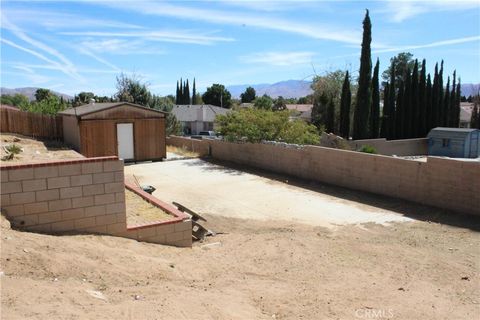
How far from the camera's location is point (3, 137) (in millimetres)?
21688

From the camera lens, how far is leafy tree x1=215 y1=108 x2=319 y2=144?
2108cm

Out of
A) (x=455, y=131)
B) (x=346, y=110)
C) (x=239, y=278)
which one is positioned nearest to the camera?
(x=239, y=278)

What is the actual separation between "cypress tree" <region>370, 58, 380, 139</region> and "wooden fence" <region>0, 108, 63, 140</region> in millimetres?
23672

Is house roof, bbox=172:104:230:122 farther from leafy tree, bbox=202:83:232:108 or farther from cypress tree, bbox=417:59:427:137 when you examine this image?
cypress tree, bbox=417:59:427:137

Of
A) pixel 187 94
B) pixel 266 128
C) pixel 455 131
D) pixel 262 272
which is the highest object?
pixel 187 94

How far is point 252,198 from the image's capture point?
45.5 feet

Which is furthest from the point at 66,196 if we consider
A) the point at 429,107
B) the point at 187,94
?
the point at 187,94

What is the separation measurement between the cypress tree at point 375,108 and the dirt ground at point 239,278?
26.9 metres

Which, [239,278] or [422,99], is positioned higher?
[422,99]

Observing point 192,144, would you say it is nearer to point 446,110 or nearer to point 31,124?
point 31,124

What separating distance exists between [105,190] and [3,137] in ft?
57.5

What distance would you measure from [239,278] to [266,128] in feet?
49.9

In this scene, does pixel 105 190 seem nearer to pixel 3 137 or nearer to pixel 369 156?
pixel 369 156

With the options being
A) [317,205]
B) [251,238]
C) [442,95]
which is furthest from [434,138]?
[251,238]
